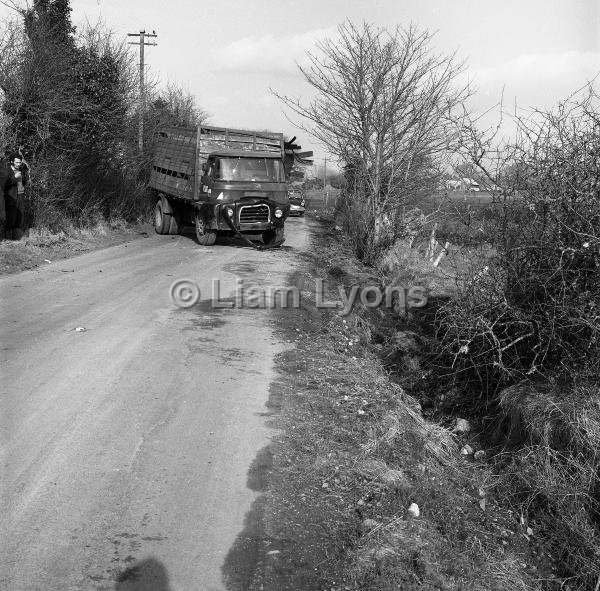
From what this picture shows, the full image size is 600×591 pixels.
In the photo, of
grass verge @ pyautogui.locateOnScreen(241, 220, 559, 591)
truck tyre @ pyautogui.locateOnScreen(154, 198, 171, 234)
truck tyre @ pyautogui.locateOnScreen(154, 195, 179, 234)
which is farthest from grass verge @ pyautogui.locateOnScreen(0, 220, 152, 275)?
grass verge @ pyautogui.locateOnScreen(241, 220, 559, 591)

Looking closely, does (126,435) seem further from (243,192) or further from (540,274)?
(243,192)

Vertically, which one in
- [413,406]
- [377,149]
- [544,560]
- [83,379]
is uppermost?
[377,149]

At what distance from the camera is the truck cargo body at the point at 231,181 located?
1459 cm

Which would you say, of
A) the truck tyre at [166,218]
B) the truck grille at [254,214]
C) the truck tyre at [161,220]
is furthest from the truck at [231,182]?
the truck tyre at [161,220]

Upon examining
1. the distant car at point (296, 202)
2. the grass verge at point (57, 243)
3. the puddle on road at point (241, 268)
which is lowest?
the puddle on road at point (241, 268)

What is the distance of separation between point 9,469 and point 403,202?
38.9 ft

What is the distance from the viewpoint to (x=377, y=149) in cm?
1456

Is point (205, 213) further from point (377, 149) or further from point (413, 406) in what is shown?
point (413, 406)

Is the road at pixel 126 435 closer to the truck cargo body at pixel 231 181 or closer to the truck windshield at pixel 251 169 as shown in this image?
the truck cargo body at pixel 231 181

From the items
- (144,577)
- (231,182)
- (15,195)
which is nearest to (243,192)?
(231,182)

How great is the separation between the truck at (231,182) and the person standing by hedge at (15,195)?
3862 mm

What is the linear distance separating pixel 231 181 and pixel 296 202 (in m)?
14.7

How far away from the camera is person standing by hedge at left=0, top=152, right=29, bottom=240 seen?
510 inches

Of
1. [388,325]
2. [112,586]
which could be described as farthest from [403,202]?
[112,586]
